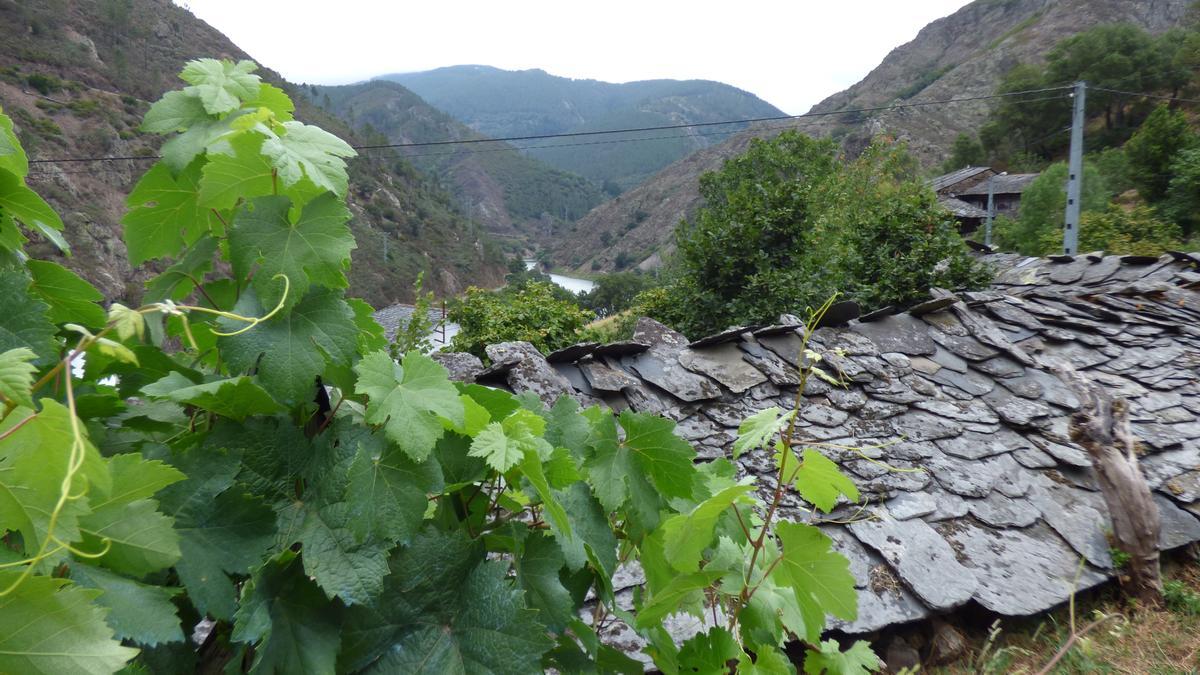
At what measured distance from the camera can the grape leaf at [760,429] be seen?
3.57ft

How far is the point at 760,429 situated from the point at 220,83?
1050 millimetres

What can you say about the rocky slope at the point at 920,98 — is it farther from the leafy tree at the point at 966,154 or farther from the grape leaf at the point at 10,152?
the grape leaf at the point at 10,152

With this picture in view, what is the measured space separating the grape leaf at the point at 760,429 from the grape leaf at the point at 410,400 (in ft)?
1.74

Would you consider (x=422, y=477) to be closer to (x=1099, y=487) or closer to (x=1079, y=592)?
(x=1079, y=592)

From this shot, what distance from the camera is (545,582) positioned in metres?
0.86

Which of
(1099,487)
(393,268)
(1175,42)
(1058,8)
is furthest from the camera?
(1058,8)

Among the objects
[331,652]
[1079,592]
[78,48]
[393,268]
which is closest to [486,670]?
[331,652]

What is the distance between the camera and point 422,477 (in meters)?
0.77

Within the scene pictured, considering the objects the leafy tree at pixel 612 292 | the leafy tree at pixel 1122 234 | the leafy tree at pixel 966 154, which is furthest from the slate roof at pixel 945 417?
the leafy tree at pixel 966 154

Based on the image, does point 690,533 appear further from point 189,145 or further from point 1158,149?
point 1158,149

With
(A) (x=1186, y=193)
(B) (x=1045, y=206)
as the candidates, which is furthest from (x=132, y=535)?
(A) (x=1186, y=193)

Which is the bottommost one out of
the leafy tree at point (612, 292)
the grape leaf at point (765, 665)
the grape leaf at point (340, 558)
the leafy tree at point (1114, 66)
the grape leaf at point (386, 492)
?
the leafy tree at point (612, 292)

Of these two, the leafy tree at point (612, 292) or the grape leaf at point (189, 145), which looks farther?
the leafy tree at point (612, 292)

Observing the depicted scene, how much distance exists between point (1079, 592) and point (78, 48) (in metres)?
52.0
